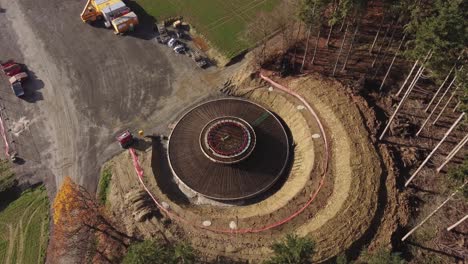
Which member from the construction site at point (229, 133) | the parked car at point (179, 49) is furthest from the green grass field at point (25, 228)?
the parked car at point (179, 49)

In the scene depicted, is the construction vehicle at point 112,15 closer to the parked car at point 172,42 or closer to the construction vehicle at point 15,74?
the parked car at point 172,42

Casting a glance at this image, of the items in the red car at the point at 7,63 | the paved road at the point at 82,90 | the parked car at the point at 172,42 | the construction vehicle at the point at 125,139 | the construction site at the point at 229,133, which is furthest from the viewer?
the parked car at the point at 172,42

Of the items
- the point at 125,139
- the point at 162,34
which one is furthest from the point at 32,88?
the point at 162,34

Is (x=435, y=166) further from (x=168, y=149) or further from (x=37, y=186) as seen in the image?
(x=37, y=186)

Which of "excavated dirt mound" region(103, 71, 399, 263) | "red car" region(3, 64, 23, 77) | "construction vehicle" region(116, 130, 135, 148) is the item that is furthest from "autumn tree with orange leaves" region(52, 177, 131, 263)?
"red car" region(3, 64, 23, 77)

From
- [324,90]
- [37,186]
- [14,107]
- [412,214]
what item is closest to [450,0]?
[324,90]

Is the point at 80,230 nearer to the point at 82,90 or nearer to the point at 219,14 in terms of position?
the point at 82,90

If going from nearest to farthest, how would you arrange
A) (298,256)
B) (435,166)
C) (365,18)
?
1. (298,256)
2. (435,166)
3. (365,18)
